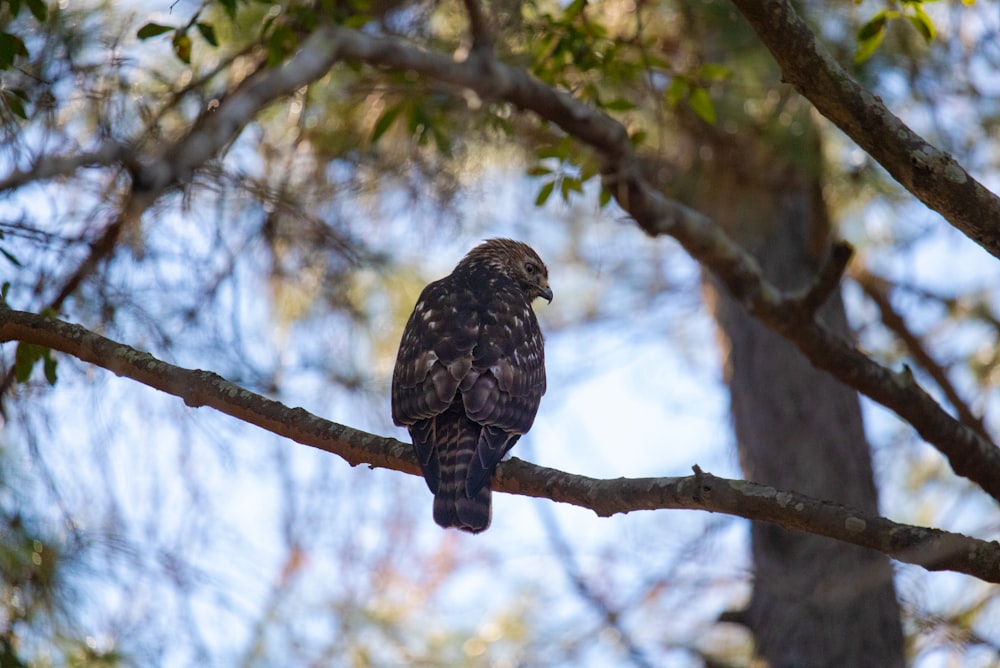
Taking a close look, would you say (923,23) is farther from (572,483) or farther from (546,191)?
(572,483)

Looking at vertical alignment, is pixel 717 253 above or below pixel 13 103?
above

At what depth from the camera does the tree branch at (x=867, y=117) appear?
4.11 meters

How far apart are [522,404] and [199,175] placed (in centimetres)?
163

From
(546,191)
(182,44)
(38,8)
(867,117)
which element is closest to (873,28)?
(867,117)

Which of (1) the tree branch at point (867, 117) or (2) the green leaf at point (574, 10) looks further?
(2) the green leaf at point (574, 10)

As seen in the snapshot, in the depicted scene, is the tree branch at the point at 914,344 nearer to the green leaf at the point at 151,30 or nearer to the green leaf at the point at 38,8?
the green leaf at the point at 151,30

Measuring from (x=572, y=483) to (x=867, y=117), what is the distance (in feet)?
5.28

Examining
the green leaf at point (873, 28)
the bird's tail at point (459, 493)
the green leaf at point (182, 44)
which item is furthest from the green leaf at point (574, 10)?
the bird's tail at point (459, 493)

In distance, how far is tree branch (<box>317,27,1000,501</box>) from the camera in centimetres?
481

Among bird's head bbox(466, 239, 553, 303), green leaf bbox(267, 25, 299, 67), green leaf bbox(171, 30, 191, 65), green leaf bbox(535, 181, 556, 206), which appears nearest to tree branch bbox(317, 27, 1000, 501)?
green leaf bbox(535, 181, 556, 206)

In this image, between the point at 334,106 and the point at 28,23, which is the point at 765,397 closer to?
the point at 334,106

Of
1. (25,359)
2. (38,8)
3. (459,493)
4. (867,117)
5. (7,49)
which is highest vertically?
(38,8)

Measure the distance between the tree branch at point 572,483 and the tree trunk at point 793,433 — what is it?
2.61 metres

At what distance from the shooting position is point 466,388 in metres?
4.87
